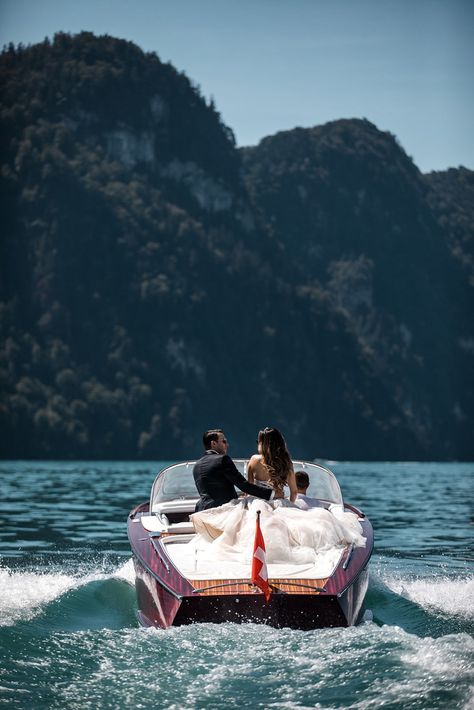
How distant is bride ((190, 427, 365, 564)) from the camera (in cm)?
915

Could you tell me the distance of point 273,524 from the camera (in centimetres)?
922

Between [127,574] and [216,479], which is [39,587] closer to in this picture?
[127,574]

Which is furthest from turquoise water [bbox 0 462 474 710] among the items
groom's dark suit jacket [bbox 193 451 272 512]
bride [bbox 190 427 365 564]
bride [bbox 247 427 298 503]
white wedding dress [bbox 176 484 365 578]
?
bride [bbox 247 427 298 503]

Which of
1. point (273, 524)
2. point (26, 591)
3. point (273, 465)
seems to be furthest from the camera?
point (26, 591)

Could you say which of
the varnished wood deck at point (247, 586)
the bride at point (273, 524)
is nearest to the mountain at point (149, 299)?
the bride at point (273, 524)

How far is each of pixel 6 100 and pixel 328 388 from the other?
61.4 meters

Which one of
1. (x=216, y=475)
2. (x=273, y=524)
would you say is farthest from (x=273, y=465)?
(x=273, y=524)

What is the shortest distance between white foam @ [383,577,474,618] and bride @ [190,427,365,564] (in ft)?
3.65

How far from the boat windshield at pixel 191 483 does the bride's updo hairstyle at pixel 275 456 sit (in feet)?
7.53

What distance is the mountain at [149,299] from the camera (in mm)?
120188

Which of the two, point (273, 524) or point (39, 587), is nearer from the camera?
point (273, 524)

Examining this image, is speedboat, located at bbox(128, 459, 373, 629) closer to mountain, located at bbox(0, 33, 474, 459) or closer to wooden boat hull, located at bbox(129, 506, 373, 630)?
wooden boat hull, located at bbox(129, 506, 373, 630)

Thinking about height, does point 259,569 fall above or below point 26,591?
above

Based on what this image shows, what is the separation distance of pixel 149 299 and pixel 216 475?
127 metres
